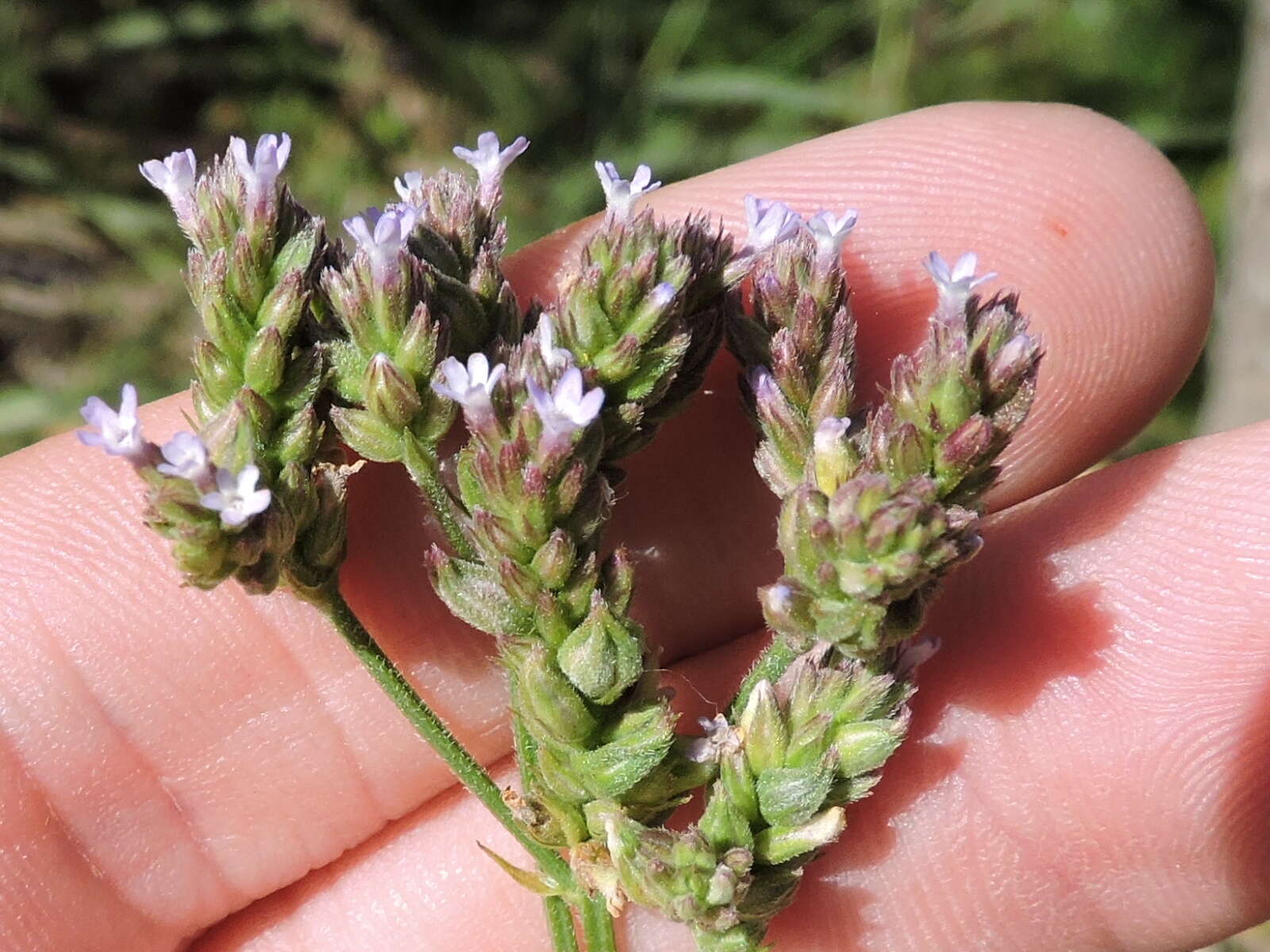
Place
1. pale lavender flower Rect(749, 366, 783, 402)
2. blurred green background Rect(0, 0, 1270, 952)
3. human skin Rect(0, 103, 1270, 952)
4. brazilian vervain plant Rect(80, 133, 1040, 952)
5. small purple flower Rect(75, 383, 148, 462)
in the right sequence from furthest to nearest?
blurred green background Rect(0, 0, 1270, 952), human skin Rect(0, 103, 1270, 952), pale lavender flower Rect(749, 366, 783, 402), brazilian vervain plant Rect(80, 133, 1040, 952), small purple flower Rect(75, 383, 148, 462)

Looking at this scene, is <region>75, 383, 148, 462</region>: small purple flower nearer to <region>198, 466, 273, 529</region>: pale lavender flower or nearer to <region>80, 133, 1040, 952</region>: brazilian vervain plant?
<region>80, 133, 1040, 952</region>: brazilian vervain plant

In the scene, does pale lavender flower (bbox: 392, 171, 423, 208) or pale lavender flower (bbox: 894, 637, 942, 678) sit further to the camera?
pale lavender flower (bbox: 392, 171, 423, 208)

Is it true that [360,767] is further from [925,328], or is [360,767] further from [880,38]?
[880,38]

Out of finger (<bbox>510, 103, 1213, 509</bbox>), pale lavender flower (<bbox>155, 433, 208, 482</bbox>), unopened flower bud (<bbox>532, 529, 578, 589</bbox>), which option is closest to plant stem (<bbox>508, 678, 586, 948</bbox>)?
unopened flower bud (<bbox>532, 529, 578, 589</bbox>)

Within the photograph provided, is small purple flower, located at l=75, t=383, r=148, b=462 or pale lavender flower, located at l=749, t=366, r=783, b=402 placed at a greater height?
small purple flower, located at l=75, t=383, r=148, b=462

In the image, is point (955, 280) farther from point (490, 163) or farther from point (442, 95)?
point (442, 95)

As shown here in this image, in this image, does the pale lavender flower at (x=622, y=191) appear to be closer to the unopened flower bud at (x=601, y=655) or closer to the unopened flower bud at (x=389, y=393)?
the unopened flower bud at (x=389, y=393)

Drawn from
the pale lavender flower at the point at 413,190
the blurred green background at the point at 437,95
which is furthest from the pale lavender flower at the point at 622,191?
the blurred green background at the point at 437,95
